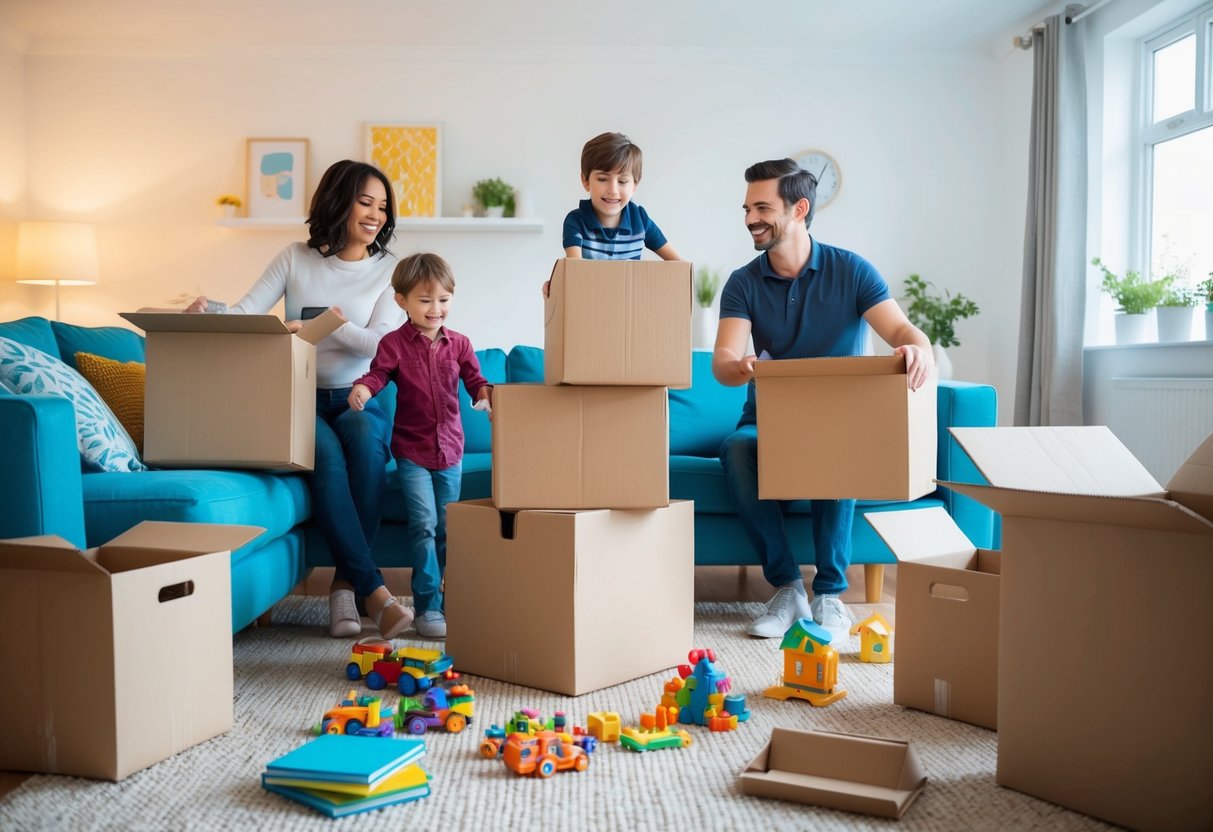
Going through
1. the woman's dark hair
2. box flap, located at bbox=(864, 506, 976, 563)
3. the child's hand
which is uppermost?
the woman's dark hair

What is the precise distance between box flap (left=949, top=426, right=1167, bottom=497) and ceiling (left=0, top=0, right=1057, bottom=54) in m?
3.29

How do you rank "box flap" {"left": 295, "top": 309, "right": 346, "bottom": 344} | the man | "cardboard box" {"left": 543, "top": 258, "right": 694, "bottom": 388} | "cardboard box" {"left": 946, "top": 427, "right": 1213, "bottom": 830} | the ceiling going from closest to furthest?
"cardboard box" {"left": 946, "top": 427, "right": 1213, "bottom": 830} < "cardboard box" {"left": 543, "top": 258, "right": 694, "bottom": 388} < "box flap" {"left": 295, "top": 309, "right": 346, "bottom": 344} < the man < the ceiling

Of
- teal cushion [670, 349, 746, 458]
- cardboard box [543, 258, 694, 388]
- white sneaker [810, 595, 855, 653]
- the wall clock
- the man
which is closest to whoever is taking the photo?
cardboard box [543, 258, 694, 388]

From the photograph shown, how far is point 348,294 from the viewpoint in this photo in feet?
8.55

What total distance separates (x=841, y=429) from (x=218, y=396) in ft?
4.28

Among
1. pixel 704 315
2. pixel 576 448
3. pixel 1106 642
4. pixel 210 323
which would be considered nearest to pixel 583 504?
pixel 576 448

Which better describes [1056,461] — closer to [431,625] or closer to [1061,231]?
[431,625]

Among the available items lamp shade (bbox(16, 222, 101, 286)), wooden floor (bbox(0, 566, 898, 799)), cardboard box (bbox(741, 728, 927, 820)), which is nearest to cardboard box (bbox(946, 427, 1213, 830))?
cardboard box (bbox(741, 728, 927, 820))

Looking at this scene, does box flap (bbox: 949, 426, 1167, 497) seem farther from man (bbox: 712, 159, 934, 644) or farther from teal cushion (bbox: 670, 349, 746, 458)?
teal cushion (bbox: 670, 349, 746, 458)

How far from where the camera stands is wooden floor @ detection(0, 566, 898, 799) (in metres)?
2.86

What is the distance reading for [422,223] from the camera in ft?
15.8

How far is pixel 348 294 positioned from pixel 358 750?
149 centimetres

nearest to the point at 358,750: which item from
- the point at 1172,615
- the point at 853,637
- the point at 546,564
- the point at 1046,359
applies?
the point at 546,564

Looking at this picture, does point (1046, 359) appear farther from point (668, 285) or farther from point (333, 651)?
point (333, 651)
